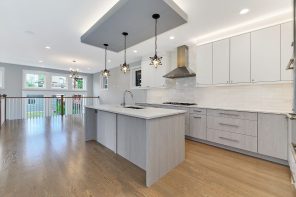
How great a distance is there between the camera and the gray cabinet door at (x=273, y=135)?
230cm

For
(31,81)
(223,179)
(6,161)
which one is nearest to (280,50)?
(223,179)

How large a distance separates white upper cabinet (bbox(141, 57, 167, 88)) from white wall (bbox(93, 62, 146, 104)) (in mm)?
772

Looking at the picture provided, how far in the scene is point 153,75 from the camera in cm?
483

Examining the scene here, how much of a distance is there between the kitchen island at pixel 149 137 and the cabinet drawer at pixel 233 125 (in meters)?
1.13

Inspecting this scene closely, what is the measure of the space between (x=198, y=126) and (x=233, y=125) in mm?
778

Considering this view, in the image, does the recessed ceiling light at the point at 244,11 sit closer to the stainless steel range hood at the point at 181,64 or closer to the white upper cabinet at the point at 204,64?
Answer: the white upper cabinet at the point at 204,64

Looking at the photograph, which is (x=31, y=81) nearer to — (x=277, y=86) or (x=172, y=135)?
(x=172, y=135)

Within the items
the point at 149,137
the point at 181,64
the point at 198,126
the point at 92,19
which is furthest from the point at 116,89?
the point at 149,137

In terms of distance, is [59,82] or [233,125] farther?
[59,82]

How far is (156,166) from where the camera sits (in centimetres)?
193

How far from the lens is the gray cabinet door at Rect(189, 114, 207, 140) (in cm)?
332

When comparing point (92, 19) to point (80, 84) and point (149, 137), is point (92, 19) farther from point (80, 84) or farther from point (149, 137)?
point (80, 84)

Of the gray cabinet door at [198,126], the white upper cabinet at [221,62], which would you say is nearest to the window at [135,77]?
the gray cabinet door at [198,126]

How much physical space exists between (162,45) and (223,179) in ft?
11.4
